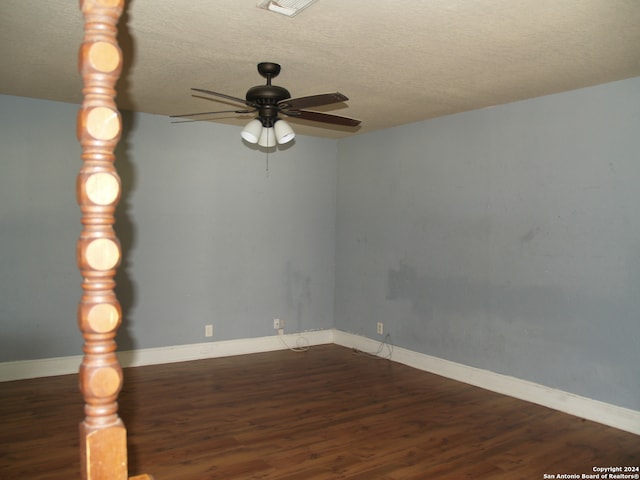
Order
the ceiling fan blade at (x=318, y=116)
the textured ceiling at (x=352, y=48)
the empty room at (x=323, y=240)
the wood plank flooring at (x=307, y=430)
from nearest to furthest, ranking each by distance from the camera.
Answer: the textured ceiling at (x=352, y=48) < the empty room at (x=323, y=240) < the wood plank flooring at (x=307, y=430) < the ceiling fan blade at (x=318, y=116)

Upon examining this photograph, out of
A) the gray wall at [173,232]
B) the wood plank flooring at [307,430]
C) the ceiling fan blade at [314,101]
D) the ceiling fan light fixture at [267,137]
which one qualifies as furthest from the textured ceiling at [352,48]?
the wood plank flooring at [307,430]

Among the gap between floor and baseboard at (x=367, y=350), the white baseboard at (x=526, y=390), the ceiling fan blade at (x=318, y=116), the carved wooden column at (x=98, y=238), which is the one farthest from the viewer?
the gap between floor and baseboard at (x=367, y=350)

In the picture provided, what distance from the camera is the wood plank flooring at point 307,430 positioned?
2.91 metres

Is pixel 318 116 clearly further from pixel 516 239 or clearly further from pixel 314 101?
pixel 516 239

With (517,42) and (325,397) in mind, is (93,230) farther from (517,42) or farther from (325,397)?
(325,397)

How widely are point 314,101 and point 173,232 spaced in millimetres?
2716

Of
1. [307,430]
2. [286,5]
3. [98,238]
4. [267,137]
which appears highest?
[286,5]

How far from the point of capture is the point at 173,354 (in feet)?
16.9

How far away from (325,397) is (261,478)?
146 cm

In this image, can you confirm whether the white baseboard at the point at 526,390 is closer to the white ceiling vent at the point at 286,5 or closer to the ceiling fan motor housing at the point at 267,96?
the ceiling fan motor housing at the point at 267,96

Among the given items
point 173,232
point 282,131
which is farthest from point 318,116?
point 173,232

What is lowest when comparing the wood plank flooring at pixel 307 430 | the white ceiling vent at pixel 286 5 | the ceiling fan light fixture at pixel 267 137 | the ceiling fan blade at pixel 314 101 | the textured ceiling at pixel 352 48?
the wood plank flooring at pixel 307 430

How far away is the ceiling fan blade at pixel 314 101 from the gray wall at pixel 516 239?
2038 mm

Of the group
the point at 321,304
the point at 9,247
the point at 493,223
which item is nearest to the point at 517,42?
the point at 493,223
